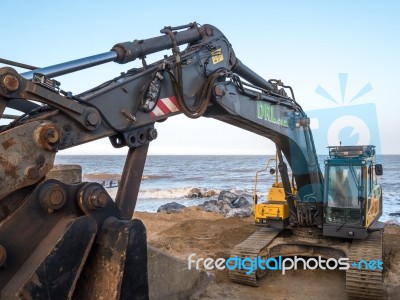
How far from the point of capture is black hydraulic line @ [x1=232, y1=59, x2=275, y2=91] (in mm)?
6133

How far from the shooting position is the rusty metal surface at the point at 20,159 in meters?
2.64

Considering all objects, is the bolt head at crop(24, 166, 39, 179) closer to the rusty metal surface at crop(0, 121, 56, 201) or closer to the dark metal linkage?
the rusty metal surface at crop(0, 121, 56, 201)

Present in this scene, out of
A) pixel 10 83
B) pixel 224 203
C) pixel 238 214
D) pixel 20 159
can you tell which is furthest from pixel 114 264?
pixel 224 203

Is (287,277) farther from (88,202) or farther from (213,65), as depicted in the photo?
(88,202)

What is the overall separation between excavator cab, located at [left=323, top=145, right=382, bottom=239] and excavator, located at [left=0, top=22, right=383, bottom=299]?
0.64 metres

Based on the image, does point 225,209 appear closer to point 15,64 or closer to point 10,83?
point 15,64

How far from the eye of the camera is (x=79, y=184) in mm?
3055

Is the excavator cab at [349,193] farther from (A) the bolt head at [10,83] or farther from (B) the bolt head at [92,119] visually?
(A) the bolt head at [10,83]

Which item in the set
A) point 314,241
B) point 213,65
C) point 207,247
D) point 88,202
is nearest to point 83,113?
point 88,202

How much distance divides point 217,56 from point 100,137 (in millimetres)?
2356

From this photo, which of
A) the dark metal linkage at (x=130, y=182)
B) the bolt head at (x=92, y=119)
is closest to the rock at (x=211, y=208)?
the dark metal linkage at (x=130, y=182)

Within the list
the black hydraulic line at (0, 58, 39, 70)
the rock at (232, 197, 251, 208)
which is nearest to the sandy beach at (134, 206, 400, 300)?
the black hydraulic line at (0, 58, 39, 70)

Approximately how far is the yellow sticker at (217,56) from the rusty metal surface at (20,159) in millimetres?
2941

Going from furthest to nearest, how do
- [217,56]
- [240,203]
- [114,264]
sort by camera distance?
1. [240,203]
2. [217,56]
3. [114,264]
